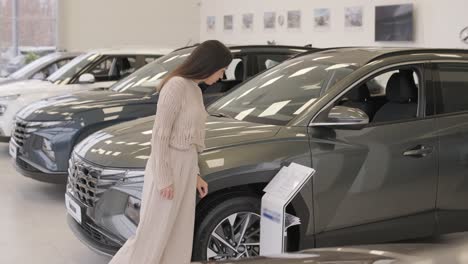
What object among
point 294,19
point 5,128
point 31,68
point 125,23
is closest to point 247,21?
point 294,19

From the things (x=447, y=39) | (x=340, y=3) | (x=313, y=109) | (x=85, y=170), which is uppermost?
(x=340, y=3)

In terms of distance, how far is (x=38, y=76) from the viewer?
367 inches

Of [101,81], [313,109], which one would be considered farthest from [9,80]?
[313,109]

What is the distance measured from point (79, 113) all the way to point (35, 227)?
116 cm

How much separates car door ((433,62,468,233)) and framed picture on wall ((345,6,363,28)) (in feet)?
24.3

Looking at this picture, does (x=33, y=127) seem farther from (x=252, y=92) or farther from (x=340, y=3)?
(x=340, y=3)

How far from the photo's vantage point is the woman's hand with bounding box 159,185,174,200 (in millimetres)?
3105

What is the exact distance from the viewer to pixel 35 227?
5.11m

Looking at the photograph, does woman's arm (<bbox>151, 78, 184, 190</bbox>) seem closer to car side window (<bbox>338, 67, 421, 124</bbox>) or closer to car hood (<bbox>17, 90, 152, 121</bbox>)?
car side window (<bbox>338, 67, 421, 124</bbox>)

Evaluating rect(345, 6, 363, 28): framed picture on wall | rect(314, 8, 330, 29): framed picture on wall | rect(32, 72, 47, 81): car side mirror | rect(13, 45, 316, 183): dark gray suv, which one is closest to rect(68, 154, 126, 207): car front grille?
rect(13, 45, 316, 183): dark gray suv

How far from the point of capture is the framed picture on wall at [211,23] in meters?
16.0

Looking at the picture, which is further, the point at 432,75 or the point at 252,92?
the point at 252,92

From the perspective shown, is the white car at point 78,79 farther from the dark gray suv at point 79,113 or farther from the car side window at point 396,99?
the car side window at point 396,99

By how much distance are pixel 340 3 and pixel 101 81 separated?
5.28 metres
